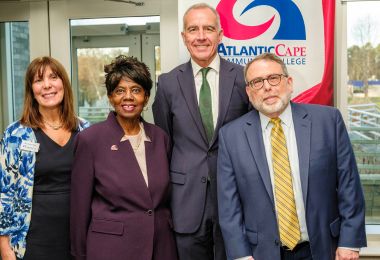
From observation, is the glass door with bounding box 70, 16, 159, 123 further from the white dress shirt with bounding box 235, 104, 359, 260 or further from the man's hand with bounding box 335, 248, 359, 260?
the man's hand with bounding box 335, 248, 359, 260

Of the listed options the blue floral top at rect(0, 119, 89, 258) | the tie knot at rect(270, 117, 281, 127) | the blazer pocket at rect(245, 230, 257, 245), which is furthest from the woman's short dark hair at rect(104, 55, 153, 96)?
the blazer pocket at rect(245, 230, 257, 245)

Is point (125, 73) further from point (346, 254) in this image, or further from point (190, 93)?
point (346, 254)

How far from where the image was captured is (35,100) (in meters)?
2.23

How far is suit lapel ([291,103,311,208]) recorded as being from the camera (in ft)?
6.11

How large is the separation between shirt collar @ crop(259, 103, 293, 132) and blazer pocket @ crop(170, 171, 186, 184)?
1.51 feet

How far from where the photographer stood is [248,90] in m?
2.02

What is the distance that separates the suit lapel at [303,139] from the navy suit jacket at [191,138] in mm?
341

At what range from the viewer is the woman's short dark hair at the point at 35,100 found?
2.18 metres

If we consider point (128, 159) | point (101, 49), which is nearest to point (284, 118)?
point (128, 159)

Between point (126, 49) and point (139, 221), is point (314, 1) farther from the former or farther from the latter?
point (139, 221)

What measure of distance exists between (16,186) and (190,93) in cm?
97

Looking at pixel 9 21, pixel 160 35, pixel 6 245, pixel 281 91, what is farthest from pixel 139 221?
pixel 9 21

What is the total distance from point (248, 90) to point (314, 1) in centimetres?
A: 99

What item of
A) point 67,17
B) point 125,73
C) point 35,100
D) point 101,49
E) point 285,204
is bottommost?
point 285,204
